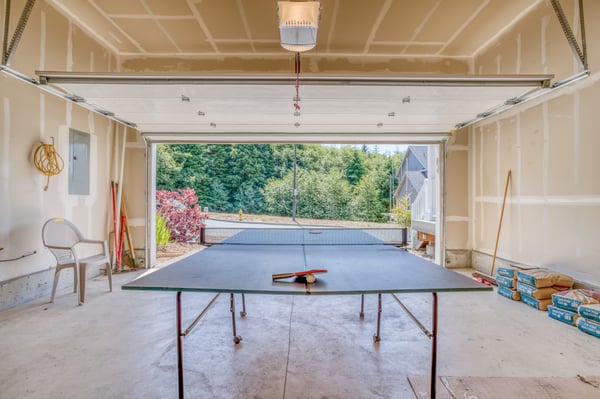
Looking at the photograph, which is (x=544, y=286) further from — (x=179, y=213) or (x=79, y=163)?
(x=179, y=213)

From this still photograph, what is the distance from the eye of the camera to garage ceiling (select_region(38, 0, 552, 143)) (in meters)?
3.41

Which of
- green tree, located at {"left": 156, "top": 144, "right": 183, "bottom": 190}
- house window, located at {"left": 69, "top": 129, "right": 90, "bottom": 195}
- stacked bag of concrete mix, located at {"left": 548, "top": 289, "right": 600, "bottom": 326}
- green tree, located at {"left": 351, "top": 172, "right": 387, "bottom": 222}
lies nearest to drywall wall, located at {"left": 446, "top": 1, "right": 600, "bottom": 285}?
stacked bag of concrete mix, located at {"left": 548, "top": 289, "right": 600, "bottom": 326}

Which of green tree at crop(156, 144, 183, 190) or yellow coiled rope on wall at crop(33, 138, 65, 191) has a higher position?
green tree at crop(156, 144, 183, 190)

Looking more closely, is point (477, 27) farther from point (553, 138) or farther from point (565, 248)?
point (565, 248)

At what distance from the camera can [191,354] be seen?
99.0 inches

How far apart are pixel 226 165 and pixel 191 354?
51.4 feet

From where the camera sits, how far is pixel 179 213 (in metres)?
8.53

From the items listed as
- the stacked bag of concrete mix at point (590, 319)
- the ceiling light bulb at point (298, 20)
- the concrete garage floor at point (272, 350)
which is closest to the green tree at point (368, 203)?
the concrete garage floor at point (272, 350)

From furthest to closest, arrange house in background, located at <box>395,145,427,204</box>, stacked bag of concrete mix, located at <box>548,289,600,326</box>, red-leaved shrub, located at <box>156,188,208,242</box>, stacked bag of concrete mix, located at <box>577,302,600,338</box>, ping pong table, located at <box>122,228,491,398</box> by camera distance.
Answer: house in background, located at <box>395,145,427,204</box> < red-leaved shrub, located at <box>156,188,208,242</box> < stacked bag of concrete mix, located at <box>548,289,600,326</box> < stacked bag of concrete mix, located at <box>577,302,600,338</box> < ping pong table, located at <box>122,228,491,398</box>

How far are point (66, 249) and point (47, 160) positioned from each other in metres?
1.26

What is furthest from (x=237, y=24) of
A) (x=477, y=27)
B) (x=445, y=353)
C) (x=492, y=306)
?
(x=492, y=306)

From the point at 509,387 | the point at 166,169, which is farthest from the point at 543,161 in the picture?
the point at 166,169

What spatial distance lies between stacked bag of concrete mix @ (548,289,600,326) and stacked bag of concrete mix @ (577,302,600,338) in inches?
3.7

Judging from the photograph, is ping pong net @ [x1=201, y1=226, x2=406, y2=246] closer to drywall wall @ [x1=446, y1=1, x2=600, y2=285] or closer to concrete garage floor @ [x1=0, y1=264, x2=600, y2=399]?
concrete garage floor @ [x1=0, y1=264, x2=600, y2=399]
